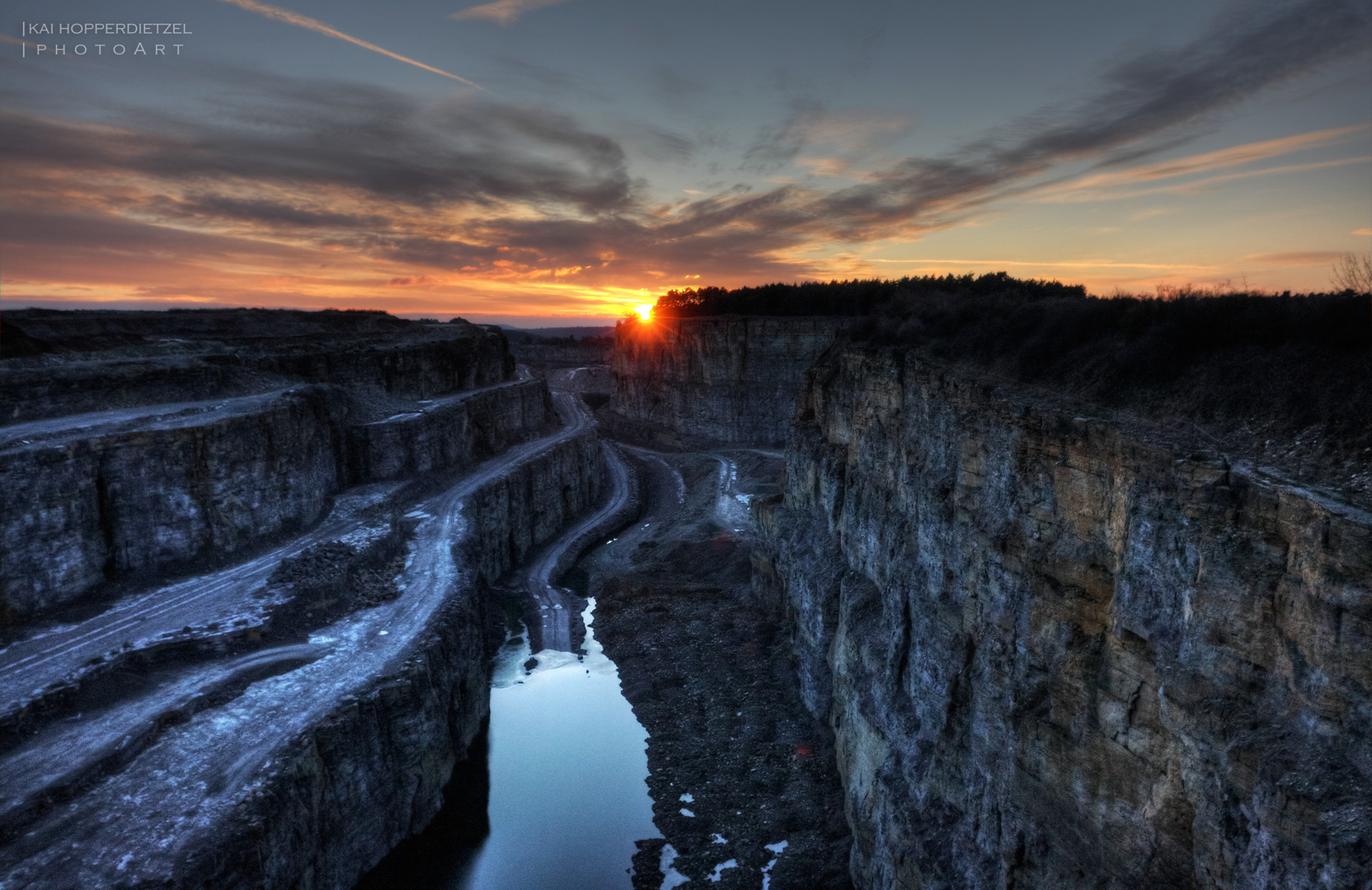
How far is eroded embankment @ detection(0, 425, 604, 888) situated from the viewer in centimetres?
1845

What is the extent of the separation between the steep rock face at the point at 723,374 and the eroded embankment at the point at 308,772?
49.0 m

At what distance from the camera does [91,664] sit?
24.1 m

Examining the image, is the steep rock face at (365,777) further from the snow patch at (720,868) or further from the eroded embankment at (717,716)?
the snow patch at (720,868)

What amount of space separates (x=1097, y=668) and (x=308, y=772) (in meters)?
21.5

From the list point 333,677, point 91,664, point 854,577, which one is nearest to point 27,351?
point 91,664

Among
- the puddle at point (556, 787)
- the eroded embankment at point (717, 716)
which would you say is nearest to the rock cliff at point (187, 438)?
the puddle at point (556, 787)

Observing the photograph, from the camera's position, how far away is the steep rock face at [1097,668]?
10.1 metres

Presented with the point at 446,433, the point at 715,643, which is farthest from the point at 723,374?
the point at 715,643

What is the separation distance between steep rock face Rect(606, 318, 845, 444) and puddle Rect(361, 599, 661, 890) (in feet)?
148

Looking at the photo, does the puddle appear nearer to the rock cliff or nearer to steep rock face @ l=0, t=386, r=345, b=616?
steep rock face @ l=0, t=386, r=345, b=616

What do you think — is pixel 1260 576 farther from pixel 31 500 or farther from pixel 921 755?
pixel 31 500

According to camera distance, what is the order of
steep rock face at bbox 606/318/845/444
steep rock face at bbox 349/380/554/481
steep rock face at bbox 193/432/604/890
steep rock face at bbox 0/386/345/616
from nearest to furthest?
steep rock face at bbox 193/432/604/890, steep rock face at bbox 0/386/345/616, steep rock face at bbox 349/380/554/481, steep rock face at bbox 606/318/845/444

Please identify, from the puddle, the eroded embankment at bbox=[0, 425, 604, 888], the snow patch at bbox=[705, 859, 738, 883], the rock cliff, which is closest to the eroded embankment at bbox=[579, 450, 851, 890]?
the snow patch at bbox=[705, 859, 738, 883]

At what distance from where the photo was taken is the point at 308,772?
22.3 meters
